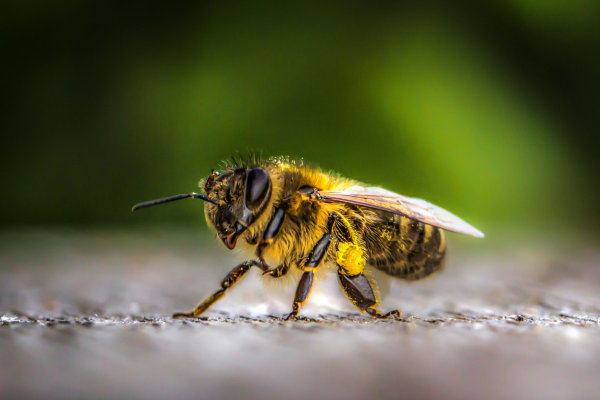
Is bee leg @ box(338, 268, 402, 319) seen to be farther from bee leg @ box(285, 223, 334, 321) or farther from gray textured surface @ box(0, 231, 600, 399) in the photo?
gray textured surface @ box(0, 231, 600, 399)

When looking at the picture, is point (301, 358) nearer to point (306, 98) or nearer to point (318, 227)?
point (318, 227)

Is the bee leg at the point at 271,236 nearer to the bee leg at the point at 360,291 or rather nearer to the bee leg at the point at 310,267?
the bee leg at the point at 310,267

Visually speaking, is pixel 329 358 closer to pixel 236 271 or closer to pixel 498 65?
pixel 236 271

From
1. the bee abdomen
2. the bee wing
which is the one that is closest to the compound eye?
the bee wing

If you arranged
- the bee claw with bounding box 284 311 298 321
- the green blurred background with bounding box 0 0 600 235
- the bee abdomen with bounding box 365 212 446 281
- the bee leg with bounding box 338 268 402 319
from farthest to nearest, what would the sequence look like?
the green blurred background with bounding box 0 0 600 235 → the bee abdomen with bounding box 365 212 446 281 → the bee leg with bounding box 338 268 402 319 → the bee claw with bounding box 284 311 298 321

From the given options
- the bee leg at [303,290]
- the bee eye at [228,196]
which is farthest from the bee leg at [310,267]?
the bee eye at [228,196]

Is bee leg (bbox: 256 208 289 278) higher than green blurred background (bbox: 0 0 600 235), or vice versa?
green blurred background (bbox: 0 0 600 235)
